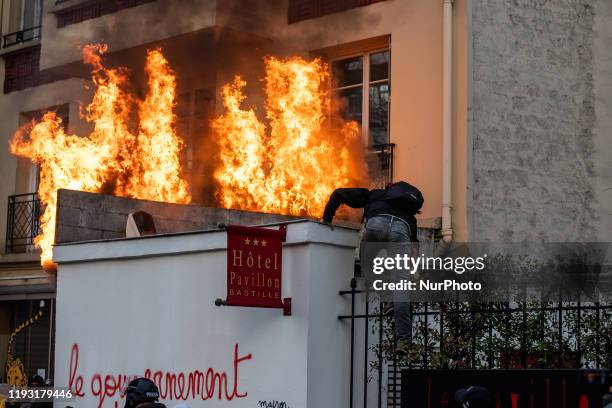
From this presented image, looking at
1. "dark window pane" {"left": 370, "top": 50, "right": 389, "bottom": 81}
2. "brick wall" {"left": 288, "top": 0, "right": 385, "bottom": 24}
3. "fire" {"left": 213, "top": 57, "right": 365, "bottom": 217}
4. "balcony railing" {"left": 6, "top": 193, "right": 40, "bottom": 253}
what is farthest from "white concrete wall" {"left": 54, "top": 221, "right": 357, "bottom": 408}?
"balcony railing" {"left": 6, "top": 193, "right": 40, "bottom": 253}

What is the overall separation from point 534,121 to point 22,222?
917cm

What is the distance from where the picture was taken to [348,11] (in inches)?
595

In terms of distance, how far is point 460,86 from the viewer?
1376 centimetres

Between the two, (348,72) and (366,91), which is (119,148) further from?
(366,91)

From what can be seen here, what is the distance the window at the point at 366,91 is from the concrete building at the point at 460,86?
19 millimetres

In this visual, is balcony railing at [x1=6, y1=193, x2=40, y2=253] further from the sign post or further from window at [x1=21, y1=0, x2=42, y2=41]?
the sign post

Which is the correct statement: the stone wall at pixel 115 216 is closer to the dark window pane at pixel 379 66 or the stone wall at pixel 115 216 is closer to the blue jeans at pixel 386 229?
the dark window pane at pixel 379 66

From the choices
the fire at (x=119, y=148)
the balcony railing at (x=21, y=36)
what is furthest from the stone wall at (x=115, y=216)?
the balcony railing at (x=21, y=36)

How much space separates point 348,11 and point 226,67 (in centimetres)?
219

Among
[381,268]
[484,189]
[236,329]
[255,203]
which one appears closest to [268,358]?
[236,329]

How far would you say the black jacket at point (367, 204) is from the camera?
9.55m

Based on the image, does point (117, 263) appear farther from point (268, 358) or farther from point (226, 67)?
point (226, 67)

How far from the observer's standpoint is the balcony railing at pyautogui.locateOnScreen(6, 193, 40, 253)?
61.6 feet

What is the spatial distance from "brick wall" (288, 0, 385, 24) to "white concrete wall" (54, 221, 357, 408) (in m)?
5.58
